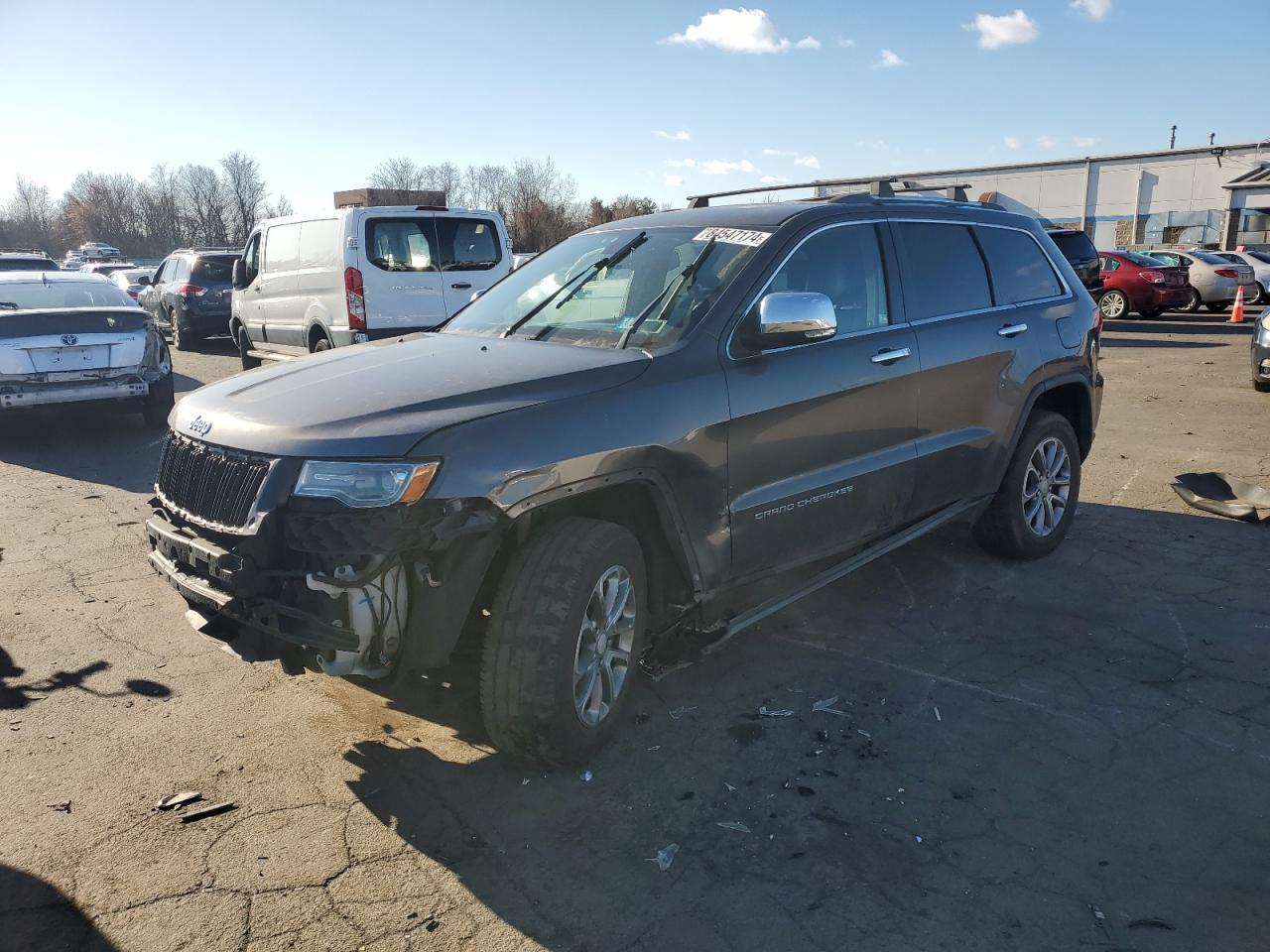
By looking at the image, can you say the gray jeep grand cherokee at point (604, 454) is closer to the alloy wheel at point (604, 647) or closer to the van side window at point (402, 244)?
the alloy wheel at point (604, 647)

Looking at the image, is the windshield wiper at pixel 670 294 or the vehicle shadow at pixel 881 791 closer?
the vehicle shadow at pixel 881 791

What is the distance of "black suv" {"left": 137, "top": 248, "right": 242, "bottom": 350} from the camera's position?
17906 millimetres

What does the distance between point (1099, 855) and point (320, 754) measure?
263cm

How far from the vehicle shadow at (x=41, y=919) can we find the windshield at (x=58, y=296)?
788 centimetres

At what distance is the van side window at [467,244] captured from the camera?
37.4ft

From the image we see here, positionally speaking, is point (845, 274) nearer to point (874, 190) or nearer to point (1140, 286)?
point (874, 190)

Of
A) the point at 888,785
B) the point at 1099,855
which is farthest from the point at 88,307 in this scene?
the point at 1099,855

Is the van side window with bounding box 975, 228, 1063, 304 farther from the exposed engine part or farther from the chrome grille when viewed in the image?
the chrome grille

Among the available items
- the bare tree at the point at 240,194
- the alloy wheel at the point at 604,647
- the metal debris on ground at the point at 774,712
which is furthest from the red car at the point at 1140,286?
the bare tree at the point at 240,194

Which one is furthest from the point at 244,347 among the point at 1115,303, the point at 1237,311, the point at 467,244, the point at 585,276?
the point at 1237,311

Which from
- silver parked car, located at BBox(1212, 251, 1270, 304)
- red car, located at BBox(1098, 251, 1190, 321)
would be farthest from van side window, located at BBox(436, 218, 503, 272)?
silver parked car, located at BBox(1212, 251, 1270, 304)

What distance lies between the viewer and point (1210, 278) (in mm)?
22000

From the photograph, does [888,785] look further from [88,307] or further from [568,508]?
[88,307]

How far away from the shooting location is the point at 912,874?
9.16 feet
